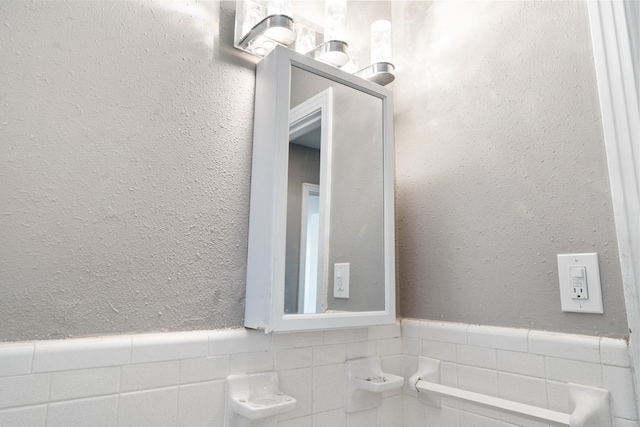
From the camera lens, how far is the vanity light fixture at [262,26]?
3.11 feet

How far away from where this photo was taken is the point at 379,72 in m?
1.18

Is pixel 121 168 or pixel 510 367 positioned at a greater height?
pixel 121 168

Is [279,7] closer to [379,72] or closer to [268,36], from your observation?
[268,36]

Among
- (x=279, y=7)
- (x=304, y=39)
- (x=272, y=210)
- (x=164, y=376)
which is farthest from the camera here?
(x=304, y=39)

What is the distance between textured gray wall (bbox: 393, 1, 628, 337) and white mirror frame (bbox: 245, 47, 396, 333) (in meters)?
0.27

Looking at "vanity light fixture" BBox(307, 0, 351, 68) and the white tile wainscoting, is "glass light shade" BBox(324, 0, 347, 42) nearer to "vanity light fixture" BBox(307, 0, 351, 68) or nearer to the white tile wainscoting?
"vanity light fixture" BBox(307, 0, 351, 68)

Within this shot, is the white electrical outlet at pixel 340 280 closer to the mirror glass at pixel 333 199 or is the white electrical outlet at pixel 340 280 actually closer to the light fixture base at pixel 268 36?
the mirror glass at pixel 333 199

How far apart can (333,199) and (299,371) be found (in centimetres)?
44

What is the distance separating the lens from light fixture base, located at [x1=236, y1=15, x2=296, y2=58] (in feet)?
3.10

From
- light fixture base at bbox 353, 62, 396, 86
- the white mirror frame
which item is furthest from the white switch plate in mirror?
light fixture base at bbox 353, 62, 396, 86

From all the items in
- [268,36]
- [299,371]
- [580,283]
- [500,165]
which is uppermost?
[268,36]

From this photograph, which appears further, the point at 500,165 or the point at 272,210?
the point at 500,165

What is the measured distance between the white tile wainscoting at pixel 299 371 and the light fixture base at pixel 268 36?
68 centimetres

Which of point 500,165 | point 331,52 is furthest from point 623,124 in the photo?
point 331,52
